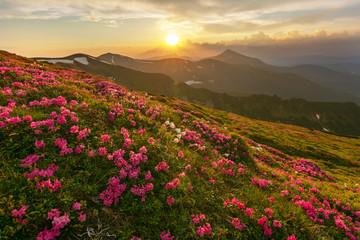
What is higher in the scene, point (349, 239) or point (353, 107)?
point (349, 239)

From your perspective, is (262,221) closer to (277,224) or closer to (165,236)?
(277,224)

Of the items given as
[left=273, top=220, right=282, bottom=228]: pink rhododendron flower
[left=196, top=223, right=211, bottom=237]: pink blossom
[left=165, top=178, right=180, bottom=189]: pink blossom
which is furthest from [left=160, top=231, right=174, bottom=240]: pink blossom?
[left=273, top=220, right=282, bottom=228]: pink rhododendron flower

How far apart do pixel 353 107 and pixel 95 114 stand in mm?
284451

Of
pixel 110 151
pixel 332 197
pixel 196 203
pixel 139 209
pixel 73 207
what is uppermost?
pixel 110 151

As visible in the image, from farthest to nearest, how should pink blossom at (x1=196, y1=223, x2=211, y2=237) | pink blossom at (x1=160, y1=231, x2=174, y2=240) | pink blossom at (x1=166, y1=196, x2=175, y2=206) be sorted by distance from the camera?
pink blossom at (x1=166, y1=196, x2=175, y2=206), pink blossom at (x1=196, y1=223, x2=211, y2=237), pink blossom at (x1=160, y1=231, x2=174, y2=240)

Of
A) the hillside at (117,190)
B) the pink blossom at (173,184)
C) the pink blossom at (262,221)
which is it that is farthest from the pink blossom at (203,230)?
the pink blossom at (262,221)

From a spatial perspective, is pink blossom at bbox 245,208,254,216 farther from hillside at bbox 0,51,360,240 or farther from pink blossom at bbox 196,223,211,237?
pink blossom at bbox 196,223,211,237

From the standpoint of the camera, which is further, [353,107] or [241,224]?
[353,107]

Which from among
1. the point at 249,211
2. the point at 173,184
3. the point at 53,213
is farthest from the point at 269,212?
the point at 53,213

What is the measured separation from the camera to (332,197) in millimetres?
9883

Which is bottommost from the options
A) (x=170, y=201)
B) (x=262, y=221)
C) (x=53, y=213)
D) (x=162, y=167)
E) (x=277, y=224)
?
(x=277, y=224)

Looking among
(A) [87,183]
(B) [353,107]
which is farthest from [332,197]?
(B) [353,107]

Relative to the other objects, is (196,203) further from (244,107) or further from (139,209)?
(244,107)

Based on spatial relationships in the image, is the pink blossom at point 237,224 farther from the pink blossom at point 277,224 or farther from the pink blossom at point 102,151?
the pink blossom at point 102,151
